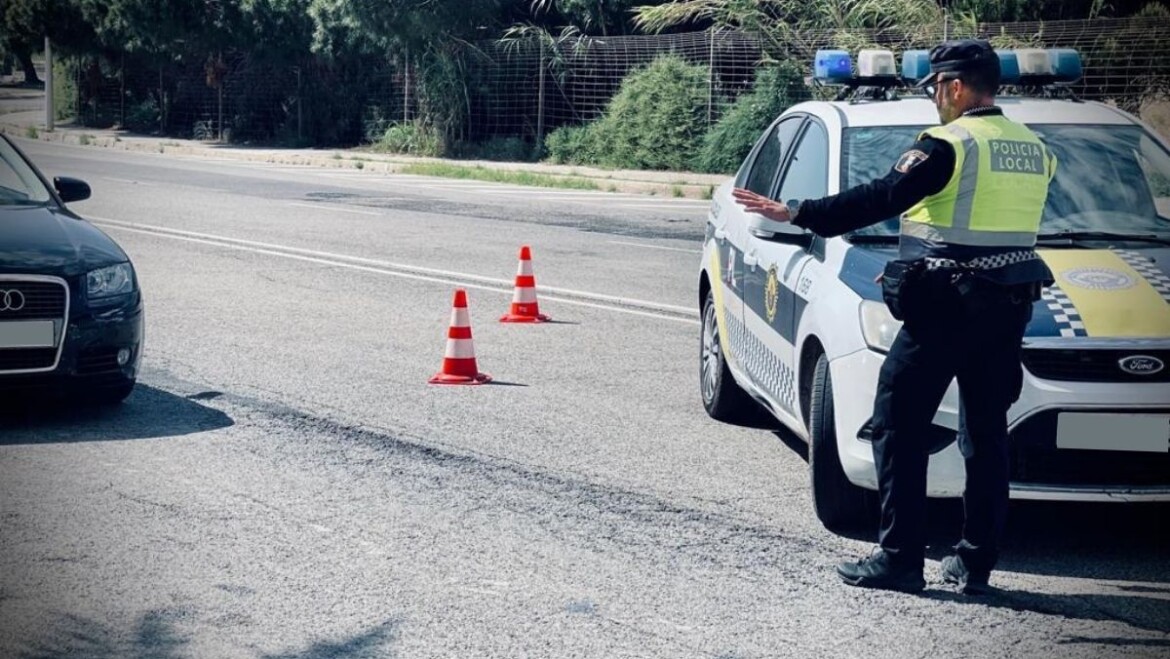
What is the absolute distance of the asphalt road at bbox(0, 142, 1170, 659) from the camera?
4.89m

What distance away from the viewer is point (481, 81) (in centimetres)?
3422

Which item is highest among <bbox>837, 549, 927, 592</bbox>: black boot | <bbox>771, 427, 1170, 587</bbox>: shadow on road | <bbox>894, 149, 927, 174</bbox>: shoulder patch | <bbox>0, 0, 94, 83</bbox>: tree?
<bbox>0, 0, 94, 83</bbox>: tree

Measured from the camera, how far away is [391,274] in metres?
14.1

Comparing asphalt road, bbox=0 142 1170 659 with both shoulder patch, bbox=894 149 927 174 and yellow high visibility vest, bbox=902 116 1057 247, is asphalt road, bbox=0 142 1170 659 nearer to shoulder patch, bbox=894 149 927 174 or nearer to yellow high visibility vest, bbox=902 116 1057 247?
yellow high visibility vest, bbox=902 116 1057 247

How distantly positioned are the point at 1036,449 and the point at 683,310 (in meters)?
6.75

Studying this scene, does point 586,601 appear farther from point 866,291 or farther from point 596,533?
point 866,291

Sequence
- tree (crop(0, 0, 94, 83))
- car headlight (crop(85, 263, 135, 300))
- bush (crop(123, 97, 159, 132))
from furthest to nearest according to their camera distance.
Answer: bush (crop(123, 97, 159, 132))
tree (crop(0, 0, 94, 83))
car headlight (crop(85, 263, 135, 300))

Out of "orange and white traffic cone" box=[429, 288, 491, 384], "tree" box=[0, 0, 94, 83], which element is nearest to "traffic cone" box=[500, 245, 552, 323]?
"orange and white traffic cone" box=[429, 288, 491, 384]

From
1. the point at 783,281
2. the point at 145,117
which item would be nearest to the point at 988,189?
the point at 783,281

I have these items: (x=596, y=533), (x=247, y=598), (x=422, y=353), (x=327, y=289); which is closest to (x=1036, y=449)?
(x=596, y=533)

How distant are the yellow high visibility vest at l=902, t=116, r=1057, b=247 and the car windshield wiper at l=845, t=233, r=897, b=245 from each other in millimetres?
1098

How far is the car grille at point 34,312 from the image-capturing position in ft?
25.3

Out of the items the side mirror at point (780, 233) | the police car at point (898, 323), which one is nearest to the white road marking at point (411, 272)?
the police car at point (898, 323)

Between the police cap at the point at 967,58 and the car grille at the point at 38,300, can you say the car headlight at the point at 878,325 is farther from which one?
the car grille at the point at 38,300
